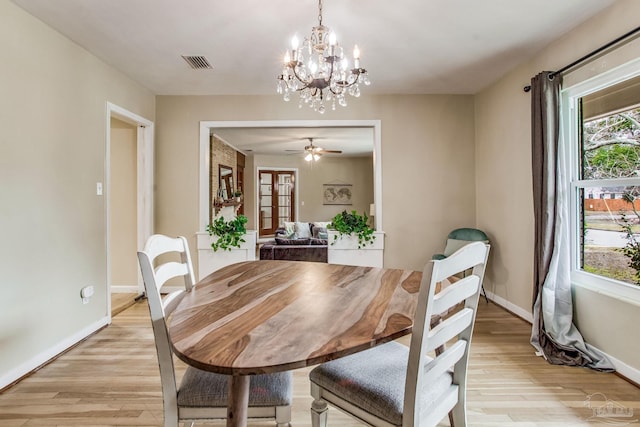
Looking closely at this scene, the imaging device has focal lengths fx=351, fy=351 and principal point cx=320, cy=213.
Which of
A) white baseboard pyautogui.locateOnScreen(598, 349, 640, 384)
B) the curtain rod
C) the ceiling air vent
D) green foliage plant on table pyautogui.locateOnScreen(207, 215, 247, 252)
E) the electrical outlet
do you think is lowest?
white baseboard pyautogui.locateOnScreen(598, 349, 640, 384)

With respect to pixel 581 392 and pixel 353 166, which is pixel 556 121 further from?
pixel 353 166

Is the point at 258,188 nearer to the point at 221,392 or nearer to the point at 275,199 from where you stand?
the point at 275,199

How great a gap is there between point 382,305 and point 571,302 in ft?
7.23

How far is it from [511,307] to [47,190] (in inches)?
166

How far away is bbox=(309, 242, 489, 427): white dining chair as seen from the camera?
Answer: 1.04 m

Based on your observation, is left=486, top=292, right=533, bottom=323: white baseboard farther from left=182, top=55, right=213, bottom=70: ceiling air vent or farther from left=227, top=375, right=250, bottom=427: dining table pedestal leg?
left=182, top=55, right=213, bottom=70: ceiling air vent

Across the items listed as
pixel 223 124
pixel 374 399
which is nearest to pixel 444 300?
pixel 374 399

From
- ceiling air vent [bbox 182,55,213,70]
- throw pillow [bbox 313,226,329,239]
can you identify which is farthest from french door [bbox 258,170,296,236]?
ceiling air vent [bbox 182,55,213,70]

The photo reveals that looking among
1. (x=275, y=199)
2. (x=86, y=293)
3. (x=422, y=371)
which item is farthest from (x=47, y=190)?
(x=275, y=199)

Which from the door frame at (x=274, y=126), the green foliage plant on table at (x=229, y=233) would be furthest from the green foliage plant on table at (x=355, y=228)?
the green foliage plant on table at (x=229, y=233)

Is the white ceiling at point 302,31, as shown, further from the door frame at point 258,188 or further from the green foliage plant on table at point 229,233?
the door frame at point 258,188

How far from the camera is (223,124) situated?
4285 mm

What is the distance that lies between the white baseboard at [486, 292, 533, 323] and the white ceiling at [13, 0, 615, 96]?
2.36 m

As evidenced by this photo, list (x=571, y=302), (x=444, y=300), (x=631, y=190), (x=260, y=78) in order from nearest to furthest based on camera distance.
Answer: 1. (x=444, y=300)
2. (x=631, y=190)
3. (x=571, y=302)
4. (x=260, y=78)
